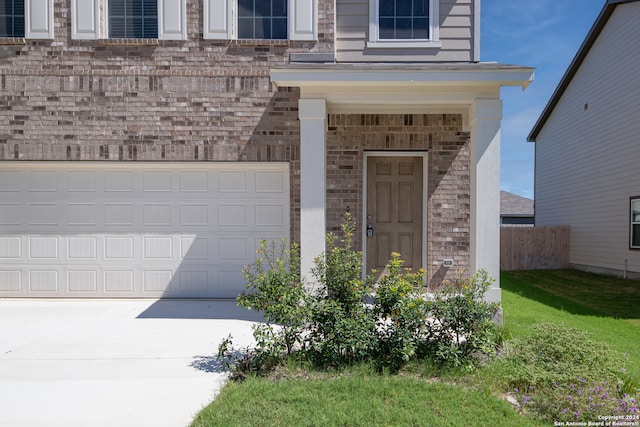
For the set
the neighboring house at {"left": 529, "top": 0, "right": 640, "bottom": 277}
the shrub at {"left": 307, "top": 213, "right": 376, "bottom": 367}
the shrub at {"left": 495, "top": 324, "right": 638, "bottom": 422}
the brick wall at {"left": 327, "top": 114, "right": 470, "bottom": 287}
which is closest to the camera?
the shrub at {"left": 495, "top": 324, "right": 638, "bottom": 422}

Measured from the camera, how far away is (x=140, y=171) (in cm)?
719

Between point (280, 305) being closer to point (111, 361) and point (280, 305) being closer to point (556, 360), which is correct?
point (111, 361)

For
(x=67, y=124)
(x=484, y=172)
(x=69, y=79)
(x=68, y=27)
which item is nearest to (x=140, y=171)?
(x=67, y=124)

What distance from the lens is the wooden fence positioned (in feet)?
45.4

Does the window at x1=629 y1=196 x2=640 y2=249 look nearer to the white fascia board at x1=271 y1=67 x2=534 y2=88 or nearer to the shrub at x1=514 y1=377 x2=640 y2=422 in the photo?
the white fascia board at x1=271 y1=67 x2=534 y2=88

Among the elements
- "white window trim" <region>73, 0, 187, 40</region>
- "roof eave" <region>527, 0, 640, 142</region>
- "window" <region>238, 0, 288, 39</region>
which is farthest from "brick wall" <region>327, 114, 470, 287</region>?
"roof eave" <region>527, 0, 640, 142</region>

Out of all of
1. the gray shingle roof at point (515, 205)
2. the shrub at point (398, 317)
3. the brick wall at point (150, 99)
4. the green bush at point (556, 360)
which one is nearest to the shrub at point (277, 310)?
the shrub at point (398, 317)

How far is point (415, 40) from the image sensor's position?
7.11 m

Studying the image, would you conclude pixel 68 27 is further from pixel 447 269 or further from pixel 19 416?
pixel 447 269

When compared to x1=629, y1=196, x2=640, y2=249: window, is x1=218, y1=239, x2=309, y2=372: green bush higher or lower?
lower

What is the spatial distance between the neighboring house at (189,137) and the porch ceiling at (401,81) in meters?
0.39

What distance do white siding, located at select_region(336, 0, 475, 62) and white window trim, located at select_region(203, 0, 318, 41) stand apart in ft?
1.88

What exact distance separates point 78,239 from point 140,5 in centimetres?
418

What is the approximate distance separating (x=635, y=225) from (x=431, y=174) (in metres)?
7.71
